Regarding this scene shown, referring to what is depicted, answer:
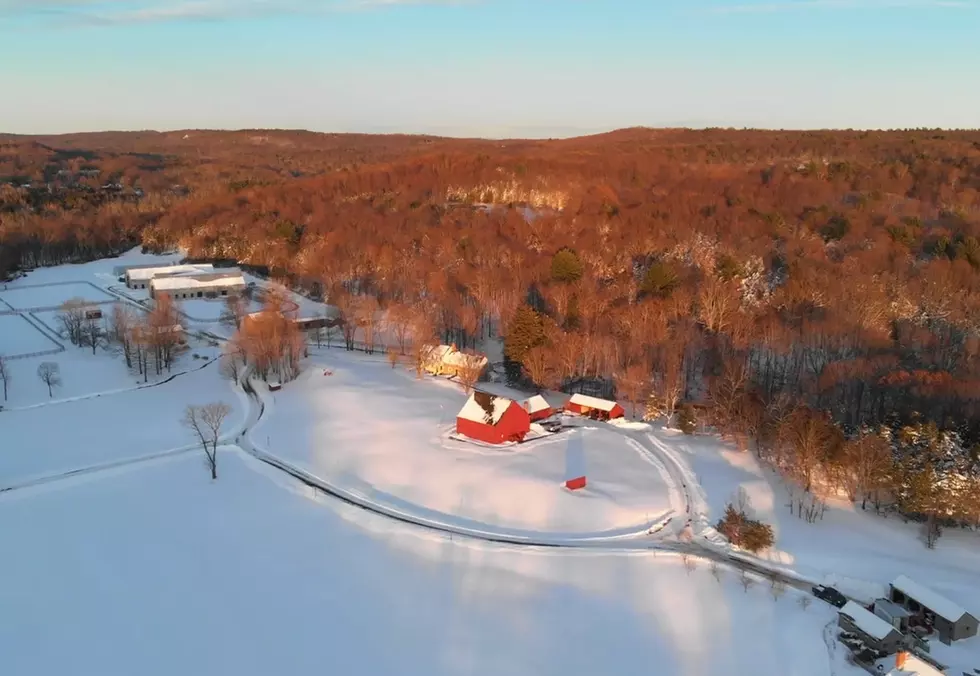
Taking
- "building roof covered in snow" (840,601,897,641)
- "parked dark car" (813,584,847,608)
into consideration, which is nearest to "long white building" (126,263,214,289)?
"parked dark car" (813,584,847,608)

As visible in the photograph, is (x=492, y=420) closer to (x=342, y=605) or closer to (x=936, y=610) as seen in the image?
(x=342, y=605)

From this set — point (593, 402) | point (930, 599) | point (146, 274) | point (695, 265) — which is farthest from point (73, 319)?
point (930, 599)

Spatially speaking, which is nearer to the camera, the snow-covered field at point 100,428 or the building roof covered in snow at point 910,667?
the building roof covered in snow at point 910,667

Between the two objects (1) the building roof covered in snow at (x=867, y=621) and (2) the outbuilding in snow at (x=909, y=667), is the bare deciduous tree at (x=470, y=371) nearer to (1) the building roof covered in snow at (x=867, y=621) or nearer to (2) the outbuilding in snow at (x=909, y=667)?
(1) the building roof covered in snow at (x=867, y=621)

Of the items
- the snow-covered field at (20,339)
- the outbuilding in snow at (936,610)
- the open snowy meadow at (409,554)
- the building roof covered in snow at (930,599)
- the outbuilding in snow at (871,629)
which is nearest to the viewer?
the outbuilding in snow at (871,629)

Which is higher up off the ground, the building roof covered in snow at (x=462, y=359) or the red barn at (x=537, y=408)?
the building roof covered in snow at (x=462, y=359)

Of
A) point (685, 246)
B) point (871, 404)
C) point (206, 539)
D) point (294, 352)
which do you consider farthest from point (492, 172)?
point (206, 539)

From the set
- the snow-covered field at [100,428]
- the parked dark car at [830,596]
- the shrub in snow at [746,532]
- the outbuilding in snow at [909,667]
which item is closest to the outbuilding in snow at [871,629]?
the outbuilding in snow at [909,667]

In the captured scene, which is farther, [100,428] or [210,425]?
[100,428]
